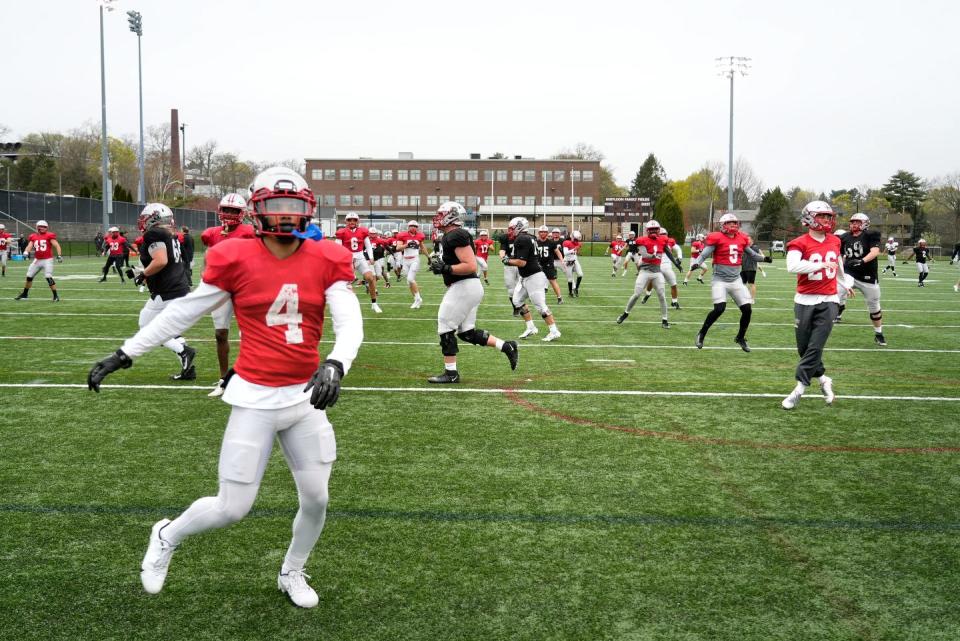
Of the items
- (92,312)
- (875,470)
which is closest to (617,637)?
(875,470)

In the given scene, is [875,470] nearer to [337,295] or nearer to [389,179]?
[337,295]

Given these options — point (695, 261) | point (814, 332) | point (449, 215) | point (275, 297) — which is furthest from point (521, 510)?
point (695, 261)

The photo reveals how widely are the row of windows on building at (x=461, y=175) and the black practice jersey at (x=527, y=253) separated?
304ft

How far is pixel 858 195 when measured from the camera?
10181 centimetres

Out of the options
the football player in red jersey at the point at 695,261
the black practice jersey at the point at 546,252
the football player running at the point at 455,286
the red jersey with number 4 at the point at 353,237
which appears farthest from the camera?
the red jersey with number 4 at the point at 353,237

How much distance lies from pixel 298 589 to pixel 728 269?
10701 millimetres

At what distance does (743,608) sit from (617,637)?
2.39 feet

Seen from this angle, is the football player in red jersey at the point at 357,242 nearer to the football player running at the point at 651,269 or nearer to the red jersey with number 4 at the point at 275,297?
the football player running at the point at 651,269

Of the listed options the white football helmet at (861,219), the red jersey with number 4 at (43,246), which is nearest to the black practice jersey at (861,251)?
the white football helmet at (861,219)

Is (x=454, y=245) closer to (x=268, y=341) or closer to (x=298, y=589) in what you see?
(x=268, y=341)

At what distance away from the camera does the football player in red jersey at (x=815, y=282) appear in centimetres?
827

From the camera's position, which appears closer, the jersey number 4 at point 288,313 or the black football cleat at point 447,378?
the jersey number 4 at point 288,313

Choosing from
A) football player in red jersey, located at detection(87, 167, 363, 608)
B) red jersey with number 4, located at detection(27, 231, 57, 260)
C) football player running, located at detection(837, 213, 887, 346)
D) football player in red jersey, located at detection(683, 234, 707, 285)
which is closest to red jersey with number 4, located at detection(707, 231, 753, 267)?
football player in red jersey, located at detection(683, 234, 707, 285)

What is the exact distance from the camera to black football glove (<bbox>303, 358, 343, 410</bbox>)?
11.3 feet
